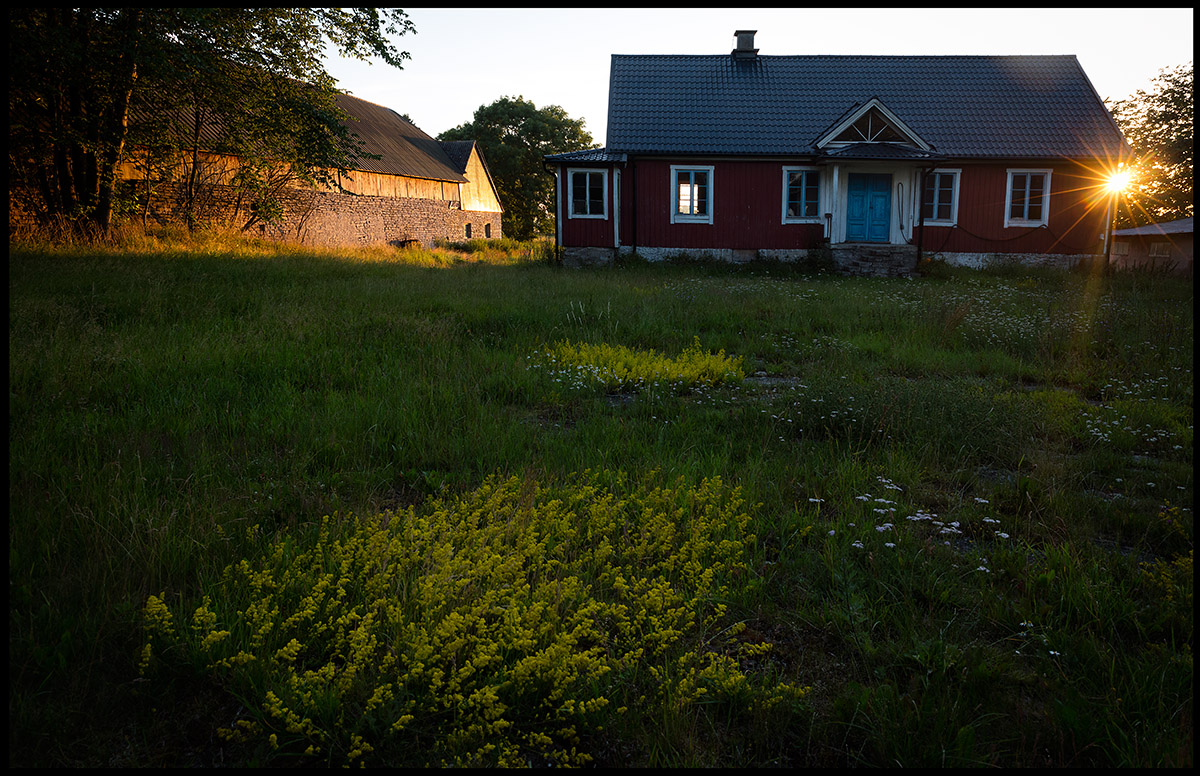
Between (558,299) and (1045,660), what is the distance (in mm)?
8422

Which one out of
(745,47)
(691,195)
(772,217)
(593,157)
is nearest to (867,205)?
(772,217)

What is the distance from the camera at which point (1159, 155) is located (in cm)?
2970

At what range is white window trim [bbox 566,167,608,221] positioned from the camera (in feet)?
64.6

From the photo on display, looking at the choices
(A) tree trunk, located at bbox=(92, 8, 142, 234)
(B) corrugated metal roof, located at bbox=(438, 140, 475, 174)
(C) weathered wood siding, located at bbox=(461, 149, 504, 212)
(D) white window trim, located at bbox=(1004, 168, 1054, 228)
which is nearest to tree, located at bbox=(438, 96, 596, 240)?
(C) weathered wood siding, located at bbox=(461, 149, 504, 212)

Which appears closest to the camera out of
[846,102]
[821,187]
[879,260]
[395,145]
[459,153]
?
[879,260]

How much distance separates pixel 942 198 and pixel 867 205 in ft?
7.83

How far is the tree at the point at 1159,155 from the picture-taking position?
26422mm

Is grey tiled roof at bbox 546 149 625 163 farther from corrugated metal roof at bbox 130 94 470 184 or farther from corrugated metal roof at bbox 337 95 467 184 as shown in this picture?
corrugated metal roof at bbox 337 95 467 184

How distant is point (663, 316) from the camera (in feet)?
28.8

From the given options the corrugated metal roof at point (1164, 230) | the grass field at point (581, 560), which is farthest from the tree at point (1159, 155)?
the grass field at point (581, 560)

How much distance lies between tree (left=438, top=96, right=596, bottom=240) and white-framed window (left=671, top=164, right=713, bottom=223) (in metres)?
36.6

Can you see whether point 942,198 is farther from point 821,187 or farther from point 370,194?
point 370,194

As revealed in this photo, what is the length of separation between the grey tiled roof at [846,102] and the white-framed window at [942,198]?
74 centimetres

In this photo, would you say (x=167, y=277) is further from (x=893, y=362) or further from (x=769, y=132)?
(x=769, y=132)
